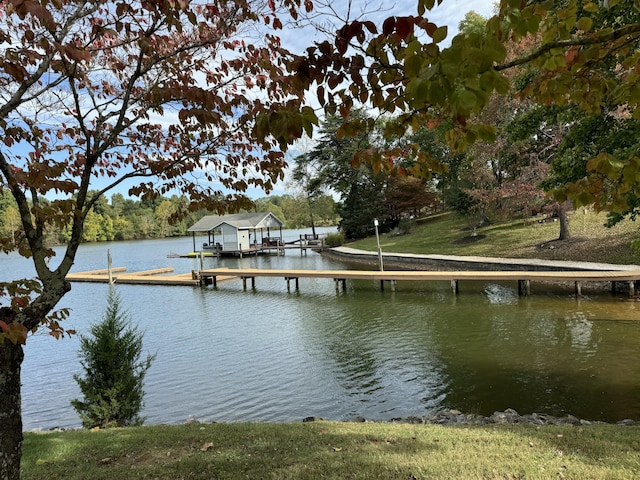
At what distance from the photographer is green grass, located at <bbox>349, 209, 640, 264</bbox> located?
58.3ft

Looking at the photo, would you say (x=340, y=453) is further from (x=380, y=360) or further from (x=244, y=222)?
(x=244, y=222)

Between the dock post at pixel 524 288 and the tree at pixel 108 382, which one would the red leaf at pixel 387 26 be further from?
the dock post at pixel 524 288

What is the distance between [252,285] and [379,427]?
58.3ft

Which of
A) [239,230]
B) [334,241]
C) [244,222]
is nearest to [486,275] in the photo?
[334,241]

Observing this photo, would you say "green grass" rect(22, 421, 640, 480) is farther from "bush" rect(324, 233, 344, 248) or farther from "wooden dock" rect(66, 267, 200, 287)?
"bush" rect(324, 233, 344, 248)

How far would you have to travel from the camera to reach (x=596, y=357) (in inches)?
342

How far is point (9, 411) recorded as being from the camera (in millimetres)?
2588

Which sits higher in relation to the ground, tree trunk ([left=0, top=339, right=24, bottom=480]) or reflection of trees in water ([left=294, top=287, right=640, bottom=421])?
tree trunk ([left=0, top=339, right=24, bottom=480])

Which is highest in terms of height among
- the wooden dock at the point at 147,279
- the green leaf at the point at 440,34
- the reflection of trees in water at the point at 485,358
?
the green leaf at the point at 440,34

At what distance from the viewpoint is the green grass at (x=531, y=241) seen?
17.8 meters

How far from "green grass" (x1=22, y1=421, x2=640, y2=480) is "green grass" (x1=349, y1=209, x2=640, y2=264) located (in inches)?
376

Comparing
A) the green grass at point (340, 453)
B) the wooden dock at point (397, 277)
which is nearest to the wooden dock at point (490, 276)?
the wooden dock at point (397, 277)

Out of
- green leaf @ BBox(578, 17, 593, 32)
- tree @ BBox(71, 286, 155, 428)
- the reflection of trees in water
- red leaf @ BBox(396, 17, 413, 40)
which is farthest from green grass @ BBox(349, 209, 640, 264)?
red leaf @ BBox(396, 17, 413, 40)

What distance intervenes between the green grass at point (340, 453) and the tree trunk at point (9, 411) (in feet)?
4.21
